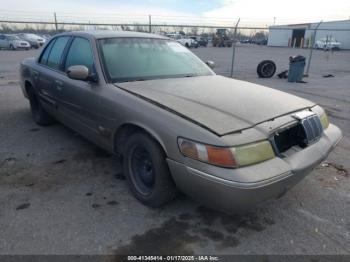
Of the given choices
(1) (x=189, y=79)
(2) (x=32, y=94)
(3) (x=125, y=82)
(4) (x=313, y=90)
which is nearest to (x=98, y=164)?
(3) (x=125, y=82)

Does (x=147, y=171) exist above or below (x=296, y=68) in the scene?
below

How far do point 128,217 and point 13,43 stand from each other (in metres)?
28.4

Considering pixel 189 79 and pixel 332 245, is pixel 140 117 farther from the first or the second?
pixel 332 245

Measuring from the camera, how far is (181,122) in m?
2.46

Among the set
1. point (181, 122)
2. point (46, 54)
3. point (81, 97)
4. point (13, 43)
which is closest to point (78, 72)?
point (81, 97)

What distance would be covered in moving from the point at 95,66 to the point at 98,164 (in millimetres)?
1252

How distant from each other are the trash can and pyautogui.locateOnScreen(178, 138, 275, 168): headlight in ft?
33.1

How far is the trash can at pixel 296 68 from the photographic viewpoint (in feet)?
37.4

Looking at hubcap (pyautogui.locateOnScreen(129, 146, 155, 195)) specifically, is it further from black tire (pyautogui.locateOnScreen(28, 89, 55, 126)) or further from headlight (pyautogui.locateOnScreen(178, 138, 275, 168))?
black tire (pyautogui.locateOnScreen(28, 89, 55, 126))

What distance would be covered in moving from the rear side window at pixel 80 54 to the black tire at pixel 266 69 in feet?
33.1

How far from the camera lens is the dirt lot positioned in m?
2.47

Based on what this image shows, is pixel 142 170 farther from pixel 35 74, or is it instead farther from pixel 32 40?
pixel 32 40

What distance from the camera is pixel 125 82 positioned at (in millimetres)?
3275

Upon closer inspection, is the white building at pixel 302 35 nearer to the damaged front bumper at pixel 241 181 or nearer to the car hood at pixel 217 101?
the car hood at pixel 217 101
